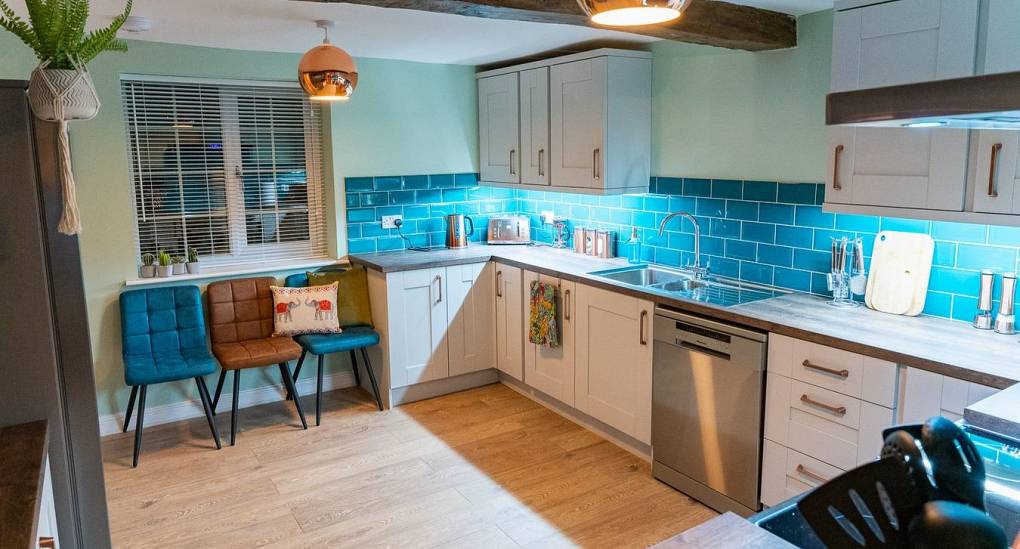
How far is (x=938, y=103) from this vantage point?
90 centimetres

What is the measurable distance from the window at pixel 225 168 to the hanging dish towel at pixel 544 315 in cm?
155

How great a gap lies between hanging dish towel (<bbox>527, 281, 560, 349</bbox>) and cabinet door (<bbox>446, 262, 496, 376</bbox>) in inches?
21.5

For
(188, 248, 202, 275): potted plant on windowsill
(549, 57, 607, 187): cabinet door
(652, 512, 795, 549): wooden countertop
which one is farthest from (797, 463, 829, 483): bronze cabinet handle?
(188, 248, 202, 275): potted plant on windowsill

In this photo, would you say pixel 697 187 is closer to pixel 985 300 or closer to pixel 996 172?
pixel 985 300

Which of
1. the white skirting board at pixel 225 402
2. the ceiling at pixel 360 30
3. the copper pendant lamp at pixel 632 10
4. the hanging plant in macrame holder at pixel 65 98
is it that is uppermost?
the ceiling at pixel 360 30

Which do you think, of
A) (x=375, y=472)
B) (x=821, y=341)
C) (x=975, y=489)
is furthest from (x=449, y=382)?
(x=975, y=489)

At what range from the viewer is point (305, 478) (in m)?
3.50

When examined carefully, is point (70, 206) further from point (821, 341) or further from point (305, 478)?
point (821, 341)

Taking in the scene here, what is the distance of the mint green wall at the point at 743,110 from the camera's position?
3.19m

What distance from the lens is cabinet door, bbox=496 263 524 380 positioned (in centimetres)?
441

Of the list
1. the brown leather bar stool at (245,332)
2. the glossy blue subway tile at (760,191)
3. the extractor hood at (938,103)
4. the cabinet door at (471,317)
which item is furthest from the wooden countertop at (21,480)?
the glossy blue subway tile at (760,191)

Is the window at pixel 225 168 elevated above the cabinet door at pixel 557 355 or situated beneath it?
elevated above

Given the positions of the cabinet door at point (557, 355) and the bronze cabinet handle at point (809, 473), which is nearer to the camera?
the bronze cabinet handle at point (809, 473)

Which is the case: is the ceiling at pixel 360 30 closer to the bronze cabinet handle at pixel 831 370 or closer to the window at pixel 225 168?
the window at pixel 225 168
